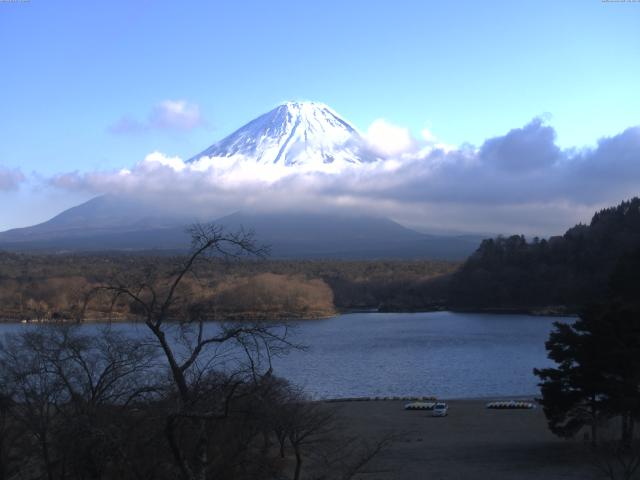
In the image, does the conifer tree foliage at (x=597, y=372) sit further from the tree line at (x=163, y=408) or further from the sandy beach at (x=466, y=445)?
the tree line at (x=163, y=408)

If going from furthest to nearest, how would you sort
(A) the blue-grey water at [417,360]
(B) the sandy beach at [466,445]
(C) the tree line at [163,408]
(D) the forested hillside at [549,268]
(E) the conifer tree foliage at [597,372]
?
(D) the forested hillside at [549,268], (A) the blue-grey water at [417,360], (E) the conifer tree foliage at [597,372], (B) the sandy beach at [466,445], (C) the tree line at [163,408]

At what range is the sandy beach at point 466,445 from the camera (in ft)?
41.5

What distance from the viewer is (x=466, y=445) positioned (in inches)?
622

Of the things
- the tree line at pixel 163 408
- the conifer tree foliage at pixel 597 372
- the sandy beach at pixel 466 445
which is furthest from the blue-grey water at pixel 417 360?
the tree line at pixel 163 408

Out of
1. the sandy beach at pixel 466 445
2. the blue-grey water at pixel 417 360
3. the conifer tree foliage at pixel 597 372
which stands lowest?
the blue-grey water at pixel 417 360

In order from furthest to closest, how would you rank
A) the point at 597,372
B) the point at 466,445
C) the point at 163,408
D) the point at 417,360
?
the point at 417,360
the point at 466,445
the point at 597,372
the point at 163,408

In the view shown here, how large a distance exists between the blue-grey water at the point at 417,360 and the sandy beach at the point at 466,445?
2.38 m

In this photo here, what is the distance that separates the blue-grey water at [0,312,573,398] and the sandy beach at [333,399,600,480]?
2381 mm

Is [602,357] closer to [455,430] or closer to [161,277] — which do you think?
[455,430]

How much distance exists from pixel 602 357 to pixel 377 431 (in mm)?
5632

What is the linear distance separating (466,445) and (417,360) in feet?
52.4

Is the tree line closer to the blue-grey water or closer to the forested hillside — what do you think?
the blue-grey water

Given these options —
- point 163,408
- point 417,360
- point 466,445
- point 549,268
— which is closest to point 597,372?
point 466,445

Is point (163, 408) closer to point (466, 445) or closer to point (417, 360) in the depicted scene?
point (466, 445)
